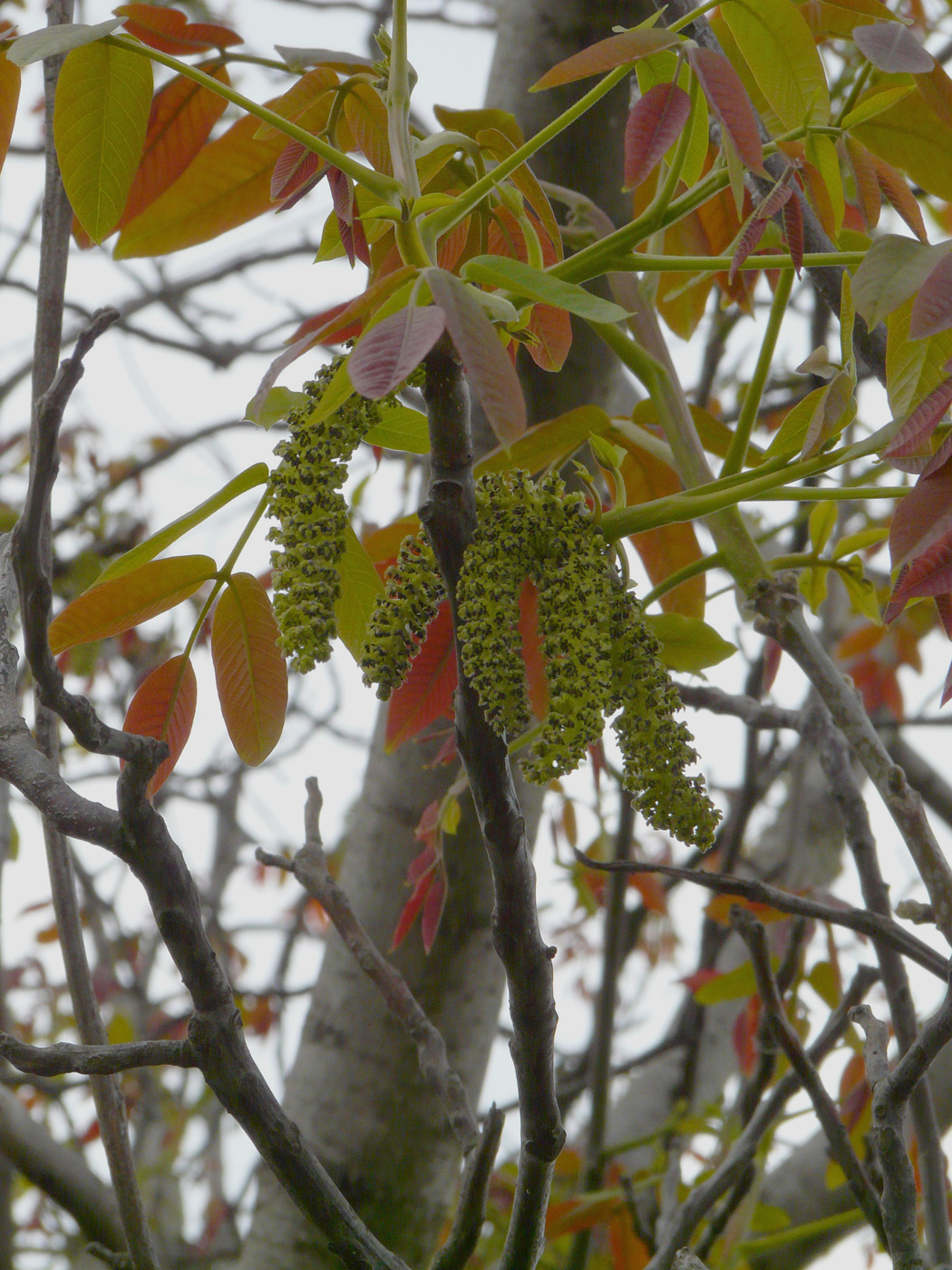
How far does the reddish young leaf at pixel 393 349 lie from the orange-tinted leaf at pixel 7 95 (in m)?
0.54

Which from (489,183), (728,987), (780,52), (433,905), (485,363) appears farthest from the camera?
(728,987)

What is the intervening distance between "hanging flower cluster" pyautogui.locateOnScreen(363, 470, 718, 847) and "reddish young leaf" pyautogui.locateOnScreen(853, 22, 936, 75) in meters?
0.33

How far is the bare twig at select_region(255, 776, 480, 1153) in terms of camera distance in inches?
38.8

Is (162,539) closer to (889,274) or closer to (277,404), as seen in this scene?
(277,404)

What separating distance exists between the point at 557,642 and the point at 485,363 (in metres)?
0.17

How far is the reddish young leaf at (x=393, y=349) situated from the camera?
0.54 m

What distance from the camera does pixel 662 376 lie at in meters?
1.03

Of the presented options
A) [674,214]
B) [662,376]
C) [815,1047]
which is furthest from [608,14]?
[815,1047]

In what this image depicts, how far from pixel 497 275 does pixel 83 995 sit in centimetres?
70

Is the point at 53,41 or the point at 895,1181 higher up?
the point at 53,41

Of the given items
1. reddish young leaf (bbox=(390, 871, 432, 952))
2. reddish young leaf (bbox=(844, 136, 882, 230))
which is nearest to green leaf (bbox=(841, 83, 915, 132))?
reddish young leaf (bbox=(844, 136, 882, 230))

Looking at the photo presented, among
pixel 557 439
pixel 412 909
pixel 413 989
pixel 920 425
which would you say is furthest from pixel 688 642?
pixel 413 989

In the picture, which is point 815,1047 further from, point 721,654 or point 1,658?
point 1,658

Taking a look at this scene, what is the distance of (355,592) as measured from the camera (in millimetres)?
899
